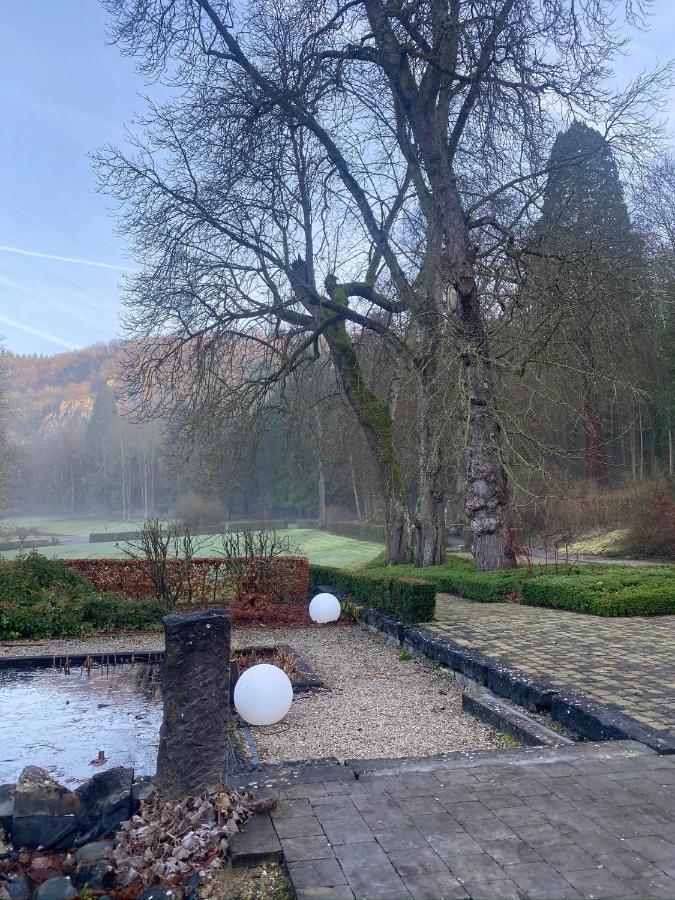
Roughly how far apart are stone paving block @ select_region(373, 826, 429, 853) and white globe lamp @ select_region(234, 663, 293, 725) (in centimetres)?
268

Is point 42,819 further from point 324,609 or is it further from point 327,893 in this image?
point 324,609

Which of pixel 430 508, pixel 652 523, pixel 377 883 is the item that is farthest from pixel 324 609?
pixel 652 523

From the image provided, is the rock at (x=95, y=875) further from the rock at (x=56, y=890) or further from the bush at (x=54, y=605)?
the bush at (x=54, y=605)

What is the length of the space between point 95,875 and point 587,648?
5.80 metres

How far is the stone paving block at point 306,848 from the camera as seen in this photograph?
3.18m

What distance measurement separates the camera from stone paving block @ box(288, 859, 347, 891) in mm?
2947

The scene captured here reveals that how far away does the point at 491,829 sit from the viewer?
3418 millimetres

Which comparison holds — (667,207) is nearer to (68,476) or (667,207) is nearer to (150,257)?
(150,257)

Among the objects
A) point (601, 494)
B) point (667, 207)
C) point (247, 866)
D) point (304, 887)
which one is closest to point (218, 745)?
point (247, 866)

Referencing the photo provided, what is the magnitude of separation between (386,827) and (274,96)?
12.8 meters

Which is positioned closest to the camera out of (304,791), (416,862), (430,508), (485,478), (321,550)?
(416,862)

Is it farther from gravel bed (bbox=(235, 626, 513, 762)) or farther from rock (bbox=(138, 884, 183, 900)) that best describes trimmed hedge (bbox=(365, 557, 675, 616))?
rock (bbox=(138, 884, 183, 900))

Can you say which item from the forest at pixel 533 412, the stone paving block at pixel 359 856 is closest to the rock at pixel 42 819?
the stone paving block at pixel 359 856

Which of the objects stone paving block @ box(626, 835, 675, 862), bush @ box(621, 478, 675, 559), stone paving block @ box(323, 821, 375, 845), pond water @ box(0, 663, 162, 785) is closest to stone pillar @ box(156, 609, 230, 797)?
stone paving block @ box(323, 821, 375, 845)
